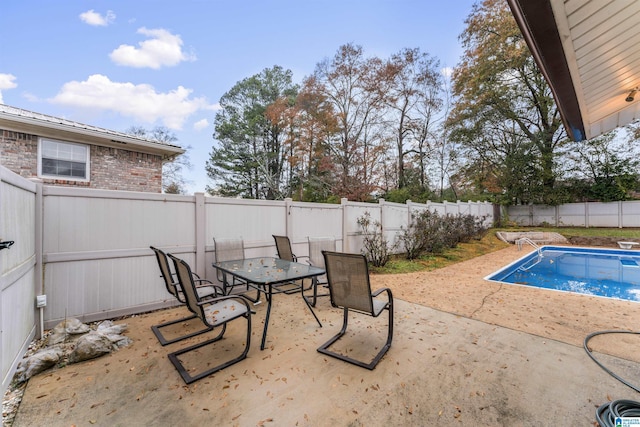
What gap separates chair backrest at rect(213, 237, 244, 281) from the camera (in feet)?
15.2

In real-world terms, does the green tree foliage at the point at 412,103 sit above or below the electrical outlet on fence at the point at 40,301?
above

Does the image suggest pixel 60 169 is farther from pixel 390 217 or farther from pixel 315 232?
pixel 390 217

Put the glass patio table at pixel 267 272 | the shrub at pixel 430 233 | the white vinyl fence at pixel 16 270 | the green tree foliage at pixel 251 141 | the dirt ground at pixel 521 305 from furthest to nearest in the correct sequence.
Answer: the green tree foliage at pixel 251 141
the shrub at pixel 430 233
the dirt ground at pixel 521 305
the glass patio table at pixel 267 272
the white vinyl fence at pixel 16 270

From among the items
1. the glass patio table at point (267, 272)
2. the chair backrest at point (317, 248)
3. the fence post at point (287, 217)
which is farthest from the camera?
the fence post at point (287, 217)

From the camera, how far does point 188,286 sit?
2656mm

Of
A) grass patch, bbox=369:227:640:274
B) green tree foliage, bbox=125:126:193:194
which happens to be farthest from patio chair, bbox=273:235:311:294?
green tree foliage, bbox=125:126:193:194

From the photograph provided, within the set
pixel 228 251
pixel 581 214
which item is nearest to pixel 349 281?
pixel 228 251

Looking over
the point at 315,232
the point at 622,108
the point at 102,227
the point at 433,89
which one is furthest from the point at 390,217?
the point at 433,89

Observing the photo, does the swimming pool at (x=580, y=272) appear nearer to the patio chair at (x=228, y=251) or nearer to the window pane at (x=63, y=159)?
the patio chair at (x=228, y=251)

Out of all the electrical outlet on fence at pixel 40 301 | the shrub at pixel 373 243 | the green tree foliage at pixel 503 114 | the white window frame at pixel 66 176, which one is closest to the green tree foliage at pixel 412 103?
the green tree foliage at pixel 503 114

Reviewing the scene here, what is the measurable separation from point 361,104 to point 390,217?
909cm

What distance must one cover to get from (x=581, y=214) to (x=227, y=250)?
21.3 m

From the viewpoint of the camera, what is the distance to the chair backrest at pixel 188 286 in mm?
2486

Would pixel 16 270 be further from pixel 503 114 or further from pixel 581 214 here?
pixel 581 214
